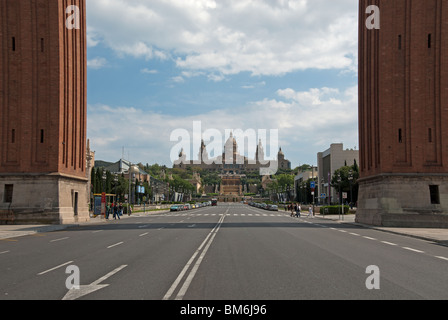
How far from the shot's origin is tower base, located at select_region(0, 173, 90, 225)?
3475 cm

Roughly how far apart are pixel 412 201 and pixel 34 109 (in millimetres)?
30755

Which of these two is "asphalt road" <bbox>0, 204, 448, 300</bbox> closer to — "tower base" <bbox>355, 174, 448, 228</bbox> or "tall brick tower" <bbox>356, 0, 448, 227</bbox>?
"tower base" <bbox>355, 174, 448, 228</bbox>

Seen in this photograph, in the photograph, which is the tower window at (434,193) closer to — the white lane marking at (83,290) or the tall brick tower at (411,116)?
the tall brick tower at (411,116)

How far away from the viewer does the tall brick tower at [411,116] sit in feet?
105

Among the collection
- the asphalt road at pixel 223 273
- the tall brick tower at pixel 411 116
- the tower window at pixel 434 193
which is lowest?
the asphalt road at pixel 223 273

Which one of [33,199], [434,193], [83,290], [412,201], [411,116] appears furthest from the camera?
[33,199]

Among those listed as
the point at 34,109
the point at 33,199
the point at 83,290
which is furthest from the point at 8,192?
the point at 83,290

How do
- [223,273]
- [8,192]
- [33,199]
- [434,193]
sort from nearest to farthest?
[223,273], [434,193], [33,199], [8,192]

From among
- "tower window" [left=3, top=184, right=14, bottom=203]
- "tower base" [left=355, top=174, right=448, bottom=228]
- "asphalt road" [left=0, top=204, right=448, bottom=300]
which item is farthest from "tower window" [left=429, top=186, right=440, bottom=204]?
"tower window" [left=3, top=184, right=14, bottom=203]

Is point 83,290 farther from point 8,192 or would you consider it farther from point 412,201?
point 8,192

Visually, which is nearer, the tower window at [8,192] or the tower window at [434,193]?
the tower window at [434,193]

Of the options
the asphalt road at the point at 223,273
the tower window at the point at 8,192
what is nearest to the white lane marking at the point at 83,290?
the asphalt road at the point at 223,273

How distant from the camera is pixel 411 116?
33.3 meters
